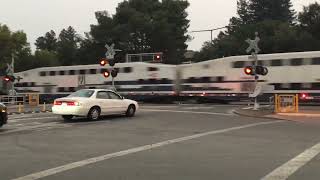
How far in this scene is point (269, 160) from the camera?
12.4m

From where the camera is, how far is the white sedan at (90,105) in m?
24.9

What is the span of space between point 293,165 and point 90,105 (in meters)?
14.6

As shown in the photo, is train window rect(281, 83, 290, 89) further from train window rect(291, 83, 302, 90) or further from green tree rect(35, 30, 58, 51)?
green tree rect(35, 30, 58, 51)

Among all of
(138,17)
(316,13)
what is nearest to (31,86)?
(138,17)

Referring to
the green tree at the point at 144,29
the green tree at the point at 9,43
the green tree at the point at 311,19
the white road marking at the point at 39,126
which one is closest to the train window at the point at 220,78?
the white road marking at the point at 39,126

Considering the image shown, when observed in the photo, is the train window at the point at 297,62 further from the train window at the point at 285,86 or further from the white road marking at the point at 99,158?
the white road marking at the point at 99,158

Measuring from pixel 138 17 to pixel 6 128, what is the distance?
209 feet

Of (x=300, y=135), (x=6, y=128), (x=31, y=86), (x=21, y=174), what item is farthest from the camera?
(x=31, y=86)

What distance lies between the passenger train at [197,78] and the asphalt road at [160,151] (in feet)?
61.9

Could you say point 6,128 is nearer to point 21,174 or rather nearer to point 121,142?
point 121,142

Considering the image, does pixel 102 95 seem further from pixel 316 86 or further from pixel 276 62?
pixel 316 86

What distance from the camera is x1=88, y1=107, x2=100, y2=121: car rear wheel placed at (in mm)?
25184

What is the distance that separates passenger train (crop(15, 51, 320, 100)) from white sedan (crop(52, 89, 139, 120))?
1613cm

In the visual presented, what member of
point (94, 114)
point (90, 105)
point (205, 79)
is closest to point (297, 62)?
point (205, 79)
